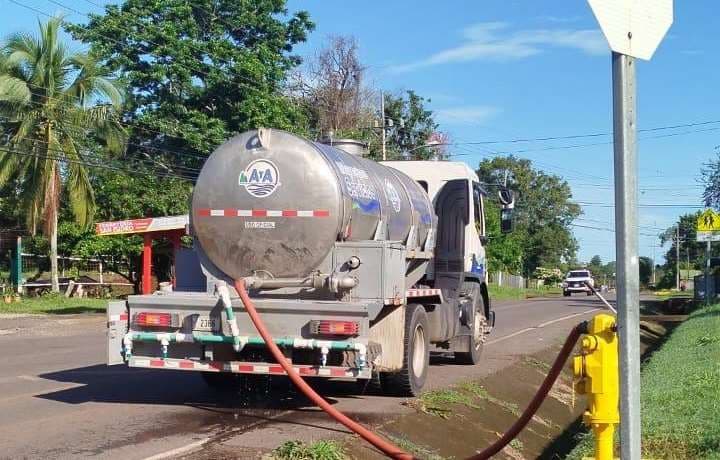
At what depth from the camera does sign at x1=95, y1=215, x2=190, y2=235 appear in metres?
20.1

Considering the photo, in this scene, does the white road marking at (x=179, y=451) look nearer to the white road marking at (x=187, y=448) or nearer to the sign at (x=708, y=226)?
the white road marking at (x=187, y=448)

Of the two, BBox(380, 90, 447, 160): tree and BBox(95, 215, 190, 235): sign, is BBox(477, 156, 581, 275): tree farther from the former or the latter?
BBox(95, 215, 190, 235): sign

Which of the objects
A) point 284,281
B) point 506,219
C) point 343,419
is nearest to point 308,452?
point 343,419

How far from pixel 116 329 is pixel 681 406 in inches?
225

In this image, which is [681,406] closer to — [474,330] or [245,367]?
[245,367]

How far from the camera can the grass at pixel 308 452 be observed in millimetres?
7125

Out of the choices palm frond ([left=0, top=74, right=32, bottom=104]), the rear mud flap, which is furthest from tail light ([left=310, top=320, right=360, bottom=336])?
palm frond ([left=0, top=74, right=32, bottom=104])

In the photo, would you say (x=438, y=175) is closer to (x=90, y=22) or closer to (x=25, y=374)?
(x=25, y=374)

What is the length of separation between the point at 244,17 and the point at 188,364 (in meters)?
30.6

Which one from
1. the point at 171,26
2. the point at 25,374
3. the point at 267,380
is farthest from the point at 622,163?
the point at 171,26

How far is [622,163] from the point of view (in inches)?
150

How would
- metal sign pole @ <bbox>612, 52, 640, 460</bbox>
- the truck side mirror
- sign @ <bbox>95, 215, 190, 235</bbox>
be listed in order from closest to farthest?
1. metal sign pole @ <bbox>612, 52, 640, 460</bbox>
2. the truck side mirror
3. sign @ <bbox>95, 215, 190, 235</bbox>

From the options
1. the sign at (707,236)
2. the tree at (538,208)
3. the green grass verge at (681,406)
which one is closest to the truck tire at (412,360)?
the green grass verge at (681,406)

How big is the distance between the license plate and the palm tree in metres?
22.3
